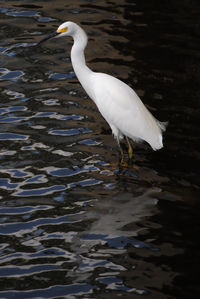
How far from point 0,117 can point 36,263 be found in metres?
3.10

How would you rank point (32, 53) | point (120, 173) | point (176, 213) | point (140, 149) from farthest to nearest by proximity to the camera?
1. point (32, 53)
2. point (140, 149)
3. point (120, 173)
4. point (176, 213)

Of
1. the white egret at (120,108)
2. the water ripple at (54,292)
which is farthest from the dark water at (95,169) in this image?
the white egret at (120,108)

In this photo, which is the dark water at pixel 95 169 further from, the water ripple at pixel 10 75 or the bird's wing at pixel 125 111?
the bird's wing at pixel 125 111

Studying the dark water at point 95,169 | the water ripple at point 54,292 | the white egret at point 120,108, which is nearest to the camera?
the water ripple at point 54,292

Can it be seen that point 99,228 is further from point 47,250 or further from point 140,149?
point 140,149

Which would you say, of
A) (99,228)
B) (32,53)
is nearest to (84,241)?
(99,228)

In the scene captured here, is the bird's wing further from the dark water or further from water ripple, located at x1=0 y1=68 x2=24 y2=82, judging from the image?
water ripple, located at x1=0 y1=68 x2=24 y2=82

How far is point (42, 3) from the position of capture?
11.9 m

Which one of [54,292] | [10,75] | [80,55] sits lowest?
[54,292]

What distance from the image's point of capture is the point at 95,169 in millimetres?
7117

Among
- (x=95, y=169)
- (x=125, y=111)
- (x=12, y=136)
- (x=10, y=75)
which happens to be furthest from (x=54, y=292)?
(x=10, y=75)

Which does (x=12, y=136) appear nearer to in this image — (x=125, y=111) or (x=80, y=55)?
(x=80, y=55)

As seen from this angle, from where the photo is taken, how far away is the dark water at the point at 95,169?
5340 millimetres

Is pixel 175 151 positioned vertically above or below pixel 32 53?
below
